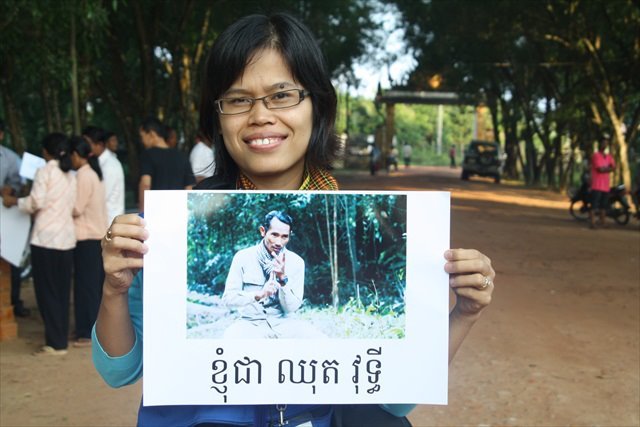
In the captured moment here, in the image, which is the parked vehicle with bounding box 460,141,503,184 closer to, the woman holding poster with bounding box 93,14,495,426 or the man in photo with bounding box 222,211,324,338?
the woman holding poster with bounding box 93,14,495,426

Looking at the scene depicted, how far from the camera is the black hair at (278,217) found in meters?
1.76

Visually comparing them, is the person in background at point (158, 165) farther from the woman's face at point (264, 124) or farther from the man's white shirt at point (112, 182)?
the woman's face at point (264, 124)

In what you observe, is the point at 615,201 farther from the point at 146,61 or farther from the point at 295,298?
the point at 295,298

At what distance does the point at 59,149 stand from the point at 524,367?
396cm

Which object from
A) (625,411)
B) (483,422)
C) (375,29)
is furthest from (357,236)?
(375,29)

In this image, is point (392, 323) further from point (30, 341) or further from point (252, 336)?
point (30, 341)

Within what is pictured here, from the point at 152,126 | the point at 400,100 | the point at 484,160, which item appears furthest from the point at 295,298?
the point at 400,100

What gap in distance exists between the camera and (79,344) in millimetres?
6715

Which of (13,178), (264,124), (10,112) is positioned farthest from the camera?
(10,112)

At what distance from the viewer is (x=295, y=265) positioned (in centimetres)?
177

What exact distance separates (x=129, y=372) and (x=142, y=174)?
5861mm

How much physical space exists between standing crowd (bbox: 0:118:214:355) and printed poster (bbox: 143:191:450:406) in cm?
425

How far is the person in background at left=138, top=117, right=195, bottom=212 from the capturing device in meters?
7.52

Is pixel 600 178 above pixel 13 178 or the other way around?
the other way around
